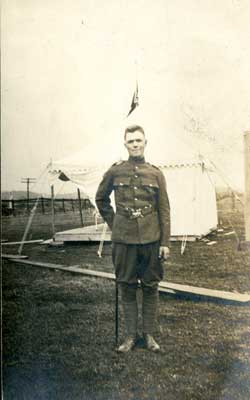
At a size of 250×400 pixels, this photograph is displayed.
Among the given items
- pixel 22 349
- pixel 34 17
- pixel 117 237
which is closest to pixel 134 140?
pixel 117 237

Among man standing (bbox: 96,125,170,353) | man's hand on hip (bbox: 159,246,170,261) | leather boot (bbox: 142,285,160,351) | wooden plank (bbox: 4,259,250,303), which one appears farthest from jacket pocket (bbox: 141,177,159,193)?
wooden plank (bbox: 4,259,250,303)

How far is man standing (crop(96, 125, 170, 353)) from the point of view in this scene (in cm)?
157

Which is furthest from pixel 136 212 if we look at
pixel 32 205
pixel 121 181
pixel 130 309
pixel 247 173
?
pixel 32 205

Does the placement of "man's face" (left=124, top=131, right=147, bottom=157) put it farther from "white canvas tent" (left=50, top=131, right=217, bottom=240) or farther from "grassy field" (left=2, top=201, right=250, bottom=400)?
"grassy field" (left=2, top=201, right=250, bottom=400)

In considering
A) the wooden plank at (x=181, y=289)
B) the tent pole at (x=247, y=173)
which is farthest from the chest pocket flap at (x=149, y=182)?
the wooden plank at (x=181, y=289)

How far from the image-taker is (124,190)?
5.26 ft

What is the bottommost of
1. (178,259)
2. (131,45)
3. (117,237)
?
(178,259)

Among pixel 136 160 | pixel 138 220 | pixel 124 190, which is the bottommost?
pixel 138 220

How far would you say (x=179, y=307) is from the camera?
1.74m

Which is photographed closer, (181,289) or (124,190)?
(124,190)

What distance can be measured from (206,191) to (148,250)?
1.48m

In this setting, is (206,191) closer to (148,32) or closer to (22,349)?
(148,32)

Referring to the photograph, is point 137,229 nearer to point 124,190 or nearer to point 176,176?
point 124,190

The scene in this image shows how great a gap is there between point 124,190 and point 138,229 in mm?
164
